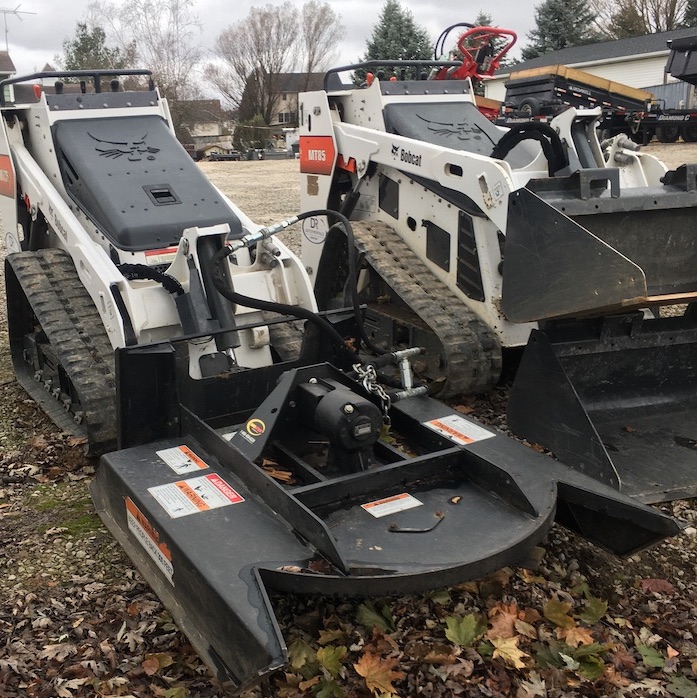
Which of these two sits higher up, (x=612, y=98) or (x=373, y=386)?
(x=612, y=98)

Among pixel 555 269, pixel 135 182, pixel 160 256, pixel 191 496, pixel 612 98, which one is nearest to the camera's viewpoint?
pixel 191 496

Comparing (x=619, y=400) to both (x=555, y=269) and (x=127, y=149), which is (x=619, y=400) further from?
(x=127, y=149)

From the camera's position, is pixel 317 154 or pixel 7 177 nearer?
pixel 7 177

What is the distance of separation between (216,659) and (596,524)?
1599 mm

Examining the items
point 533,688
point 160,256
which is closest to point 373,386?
point 533,688

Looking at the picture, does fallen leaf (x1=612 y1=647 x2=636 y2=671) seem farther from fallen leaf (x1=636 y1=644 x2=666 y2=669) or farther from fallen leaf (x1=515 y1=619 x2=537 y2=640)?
fallen leaf (x1=515 y1=619 x2=537 y2=640)

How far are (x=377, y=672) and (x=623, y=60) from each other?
41952mm

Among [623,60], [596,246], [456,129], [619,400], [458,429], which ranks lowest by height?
[619,400]

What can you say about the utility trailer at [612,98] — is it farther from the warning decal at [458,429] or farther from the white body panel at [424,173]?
the warning decal at [458,429]

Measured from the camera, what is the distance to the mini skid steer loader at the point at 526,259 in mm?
3994

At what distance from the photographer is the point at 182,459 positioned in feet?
11.6

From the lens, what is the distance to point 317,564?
281 centimetres

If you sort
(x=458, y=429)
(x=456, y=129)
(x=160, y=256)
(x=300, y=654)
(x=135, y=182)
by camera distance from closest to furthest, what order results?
(x=300, y=654)
(x=458, y=429)
(x=160, y=256)
(x=135, y=182)
(x=456, y=129)

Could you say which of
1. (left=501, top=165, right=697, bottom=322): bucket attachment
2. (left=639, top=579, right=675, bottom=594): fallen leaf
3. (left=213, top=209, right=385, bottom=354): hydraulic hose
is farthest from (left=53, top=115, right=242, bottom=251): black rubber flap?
(left=639, top=579, right=675, bottom=594): fallen leaf
